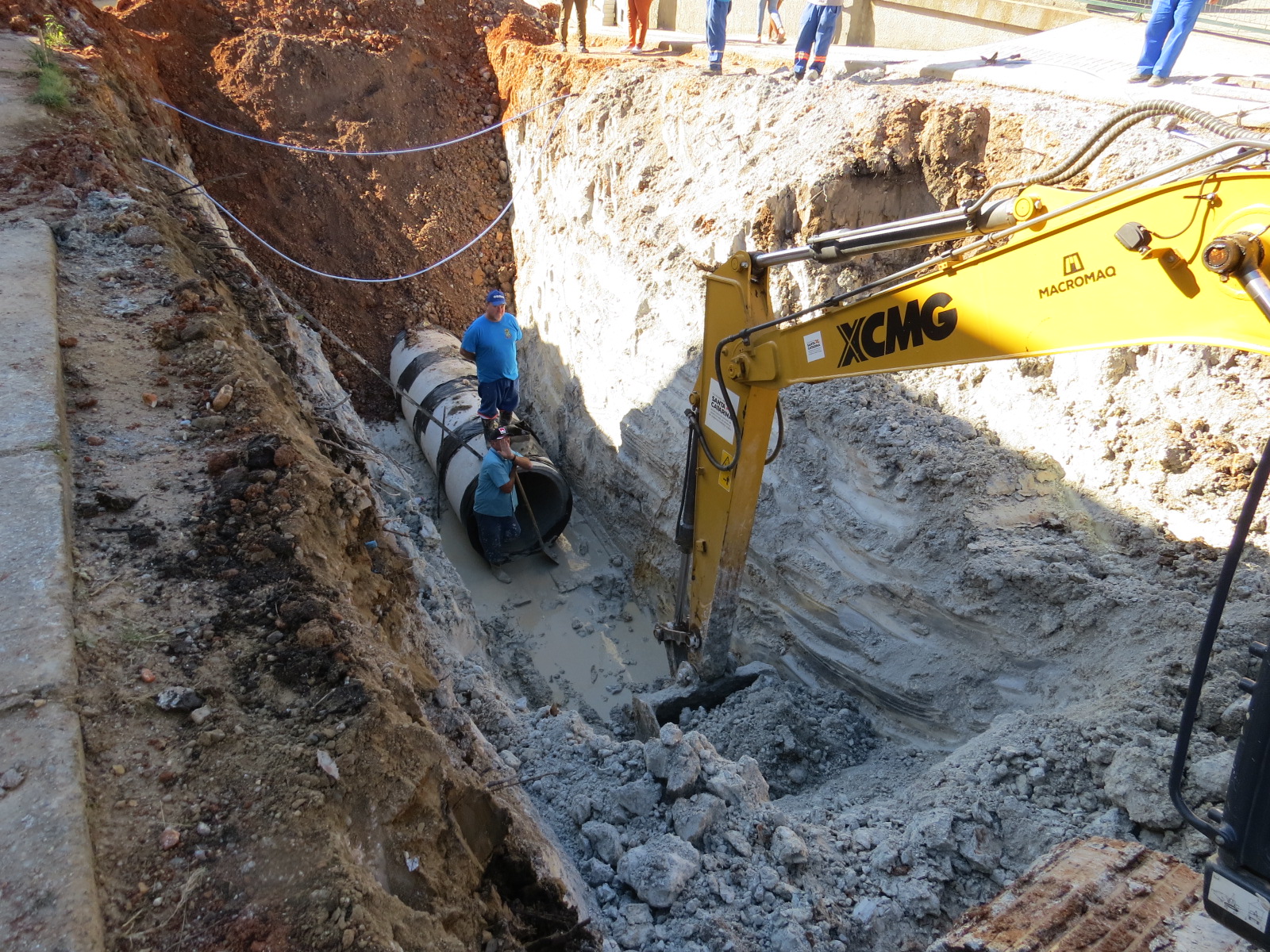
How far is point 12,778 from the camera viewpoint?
7.40ft

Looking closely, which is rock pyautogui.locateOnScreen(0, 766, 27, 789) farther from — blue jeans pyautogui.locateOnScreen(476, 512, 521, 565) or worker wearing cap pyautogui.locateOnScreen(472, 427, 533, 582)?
blue jeans pyautogui.locateOnScreen(476, 512, 521, 565)

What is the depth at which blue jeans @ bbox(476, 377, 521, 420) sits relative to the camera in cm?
798

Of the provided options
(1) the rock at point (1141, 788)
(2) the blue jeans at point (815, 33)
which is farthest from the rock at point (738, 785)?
(2) the blue jeans at point (815, 33)

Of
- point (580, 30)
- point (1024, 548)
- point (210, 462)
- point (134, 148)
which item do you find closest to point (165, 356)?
point (210, 462)

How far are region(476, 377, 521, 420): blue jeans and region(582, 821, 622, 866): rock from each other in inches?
198

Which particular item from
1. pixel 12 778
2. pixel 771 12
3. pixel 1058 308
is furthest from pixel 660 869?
pixel 771 12

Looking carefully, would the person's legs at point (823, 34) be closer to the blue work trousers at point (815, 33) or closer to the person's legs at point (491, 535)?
the blue work trousers at point (815, 33)

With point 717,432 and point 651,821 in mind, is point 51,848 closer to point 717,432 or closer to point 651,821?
point 651,821

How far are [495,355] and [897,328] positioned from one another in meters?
4.93

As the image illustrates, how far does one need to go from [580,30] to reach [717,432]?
27.4 ft

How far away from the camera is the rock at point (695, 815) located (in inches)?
138

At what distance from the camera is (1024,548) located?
189 inches

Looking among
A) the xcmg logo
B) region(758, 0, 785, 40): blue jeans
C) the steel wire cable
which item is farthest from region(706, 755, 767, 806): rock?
region(758, 0, 785, 40): blue jeans

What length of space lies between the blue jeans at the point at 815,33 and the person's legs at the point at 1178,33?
277cm
